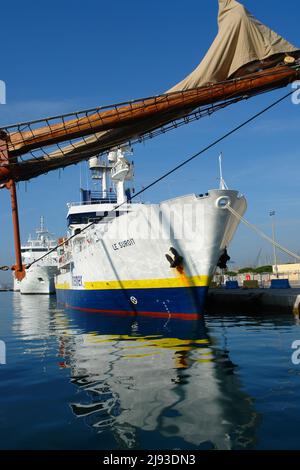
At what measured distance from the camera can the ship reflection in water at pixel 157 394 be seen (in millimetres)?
5387

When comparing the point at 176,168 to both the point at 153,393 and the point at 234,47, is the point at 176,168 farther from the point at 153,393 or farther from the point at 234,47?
→ the point at 153,393

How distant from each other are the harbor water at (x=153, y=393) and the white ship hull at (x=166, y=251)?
14.5 feet

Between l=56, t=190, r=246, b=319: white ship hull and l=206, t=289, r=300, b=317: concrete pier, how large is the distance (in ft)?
18.4

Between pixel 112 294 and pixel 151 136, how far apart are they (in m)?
9.26

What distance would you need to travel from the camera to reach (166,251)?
723 inches

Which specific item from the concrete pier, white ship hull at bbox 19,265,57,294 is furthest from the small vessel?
the concrete pier

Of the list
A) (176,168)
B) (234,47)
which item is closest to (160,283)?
(176,168)

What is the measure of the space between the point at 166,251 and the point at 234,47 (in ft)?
29.2

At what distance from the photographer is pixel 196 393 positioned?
23.9 feet

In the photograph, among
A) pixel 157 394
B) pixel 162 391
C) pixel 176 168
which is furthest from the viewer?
pixel 176 168

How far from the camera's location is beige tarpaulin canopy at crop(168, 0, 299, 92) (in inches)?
595

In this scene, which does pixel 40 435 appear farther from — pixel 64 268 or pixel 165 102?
pixel 64 268

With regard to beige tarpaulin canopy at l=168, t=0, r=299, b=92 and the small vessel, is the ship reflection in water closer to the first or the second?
beige tarpaulin canopy at l=168, t=0, r=299, b=92
